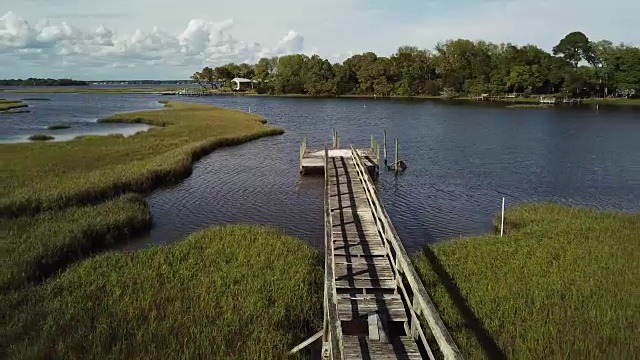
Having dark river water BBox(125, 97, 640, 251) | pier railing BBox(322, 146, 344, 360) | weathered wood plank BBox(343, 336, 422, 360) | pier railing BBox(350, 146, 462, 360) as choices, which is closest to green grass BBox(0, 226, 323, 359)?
pier railing BBox(322, 146, 344, 360)

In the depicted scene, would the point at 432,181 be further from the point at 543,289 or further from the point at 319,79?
the point at 319,79

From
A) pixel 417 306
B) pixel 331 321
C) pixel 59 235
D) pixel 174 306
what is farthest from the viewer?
pixel 59 235

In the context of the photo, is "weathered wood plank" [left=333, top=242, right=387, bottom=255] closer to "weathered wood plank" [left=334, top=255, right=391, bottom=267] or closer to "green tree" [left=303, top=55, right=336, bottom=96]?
"weathered wood plank" [left=334, top=255, right=391, bottom=267]

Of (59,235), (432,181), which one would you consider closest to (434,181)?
(432,181)

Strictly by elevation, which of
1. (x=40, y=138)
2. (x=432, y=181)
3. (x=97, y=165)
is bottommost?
(x=432, y=181)

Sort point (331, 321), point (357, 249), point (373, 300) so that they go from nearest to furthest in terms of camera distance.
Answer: point (331, 321), point (373, 300), point (357, 249)

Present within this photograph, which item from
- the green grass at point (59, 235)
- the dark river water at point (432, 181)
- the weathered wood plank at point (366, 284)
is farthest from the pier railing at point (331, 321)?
the green grass at point (59, 235)

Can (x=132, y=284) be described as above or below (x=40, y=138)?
below
